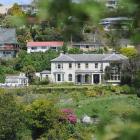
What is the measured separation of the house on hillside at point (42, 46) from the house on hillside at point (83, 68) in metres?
4.10

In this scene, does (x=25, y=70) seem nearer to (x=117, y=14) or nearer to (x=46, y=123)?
(x=46, y=123)

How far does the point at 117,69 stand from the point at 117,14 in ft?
123

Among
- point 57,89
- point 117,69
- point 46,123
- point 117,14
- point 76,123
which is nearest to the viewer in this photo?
point 117,14

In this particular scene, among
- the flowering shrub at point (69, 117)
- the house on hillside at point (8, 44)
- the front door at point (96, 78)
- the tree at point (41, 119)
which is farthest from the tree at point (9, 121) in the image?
the house on hillside at point (8, 44)

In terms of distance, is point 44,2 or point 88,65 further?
point 88,65

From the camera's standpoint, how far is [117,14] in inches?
60.4

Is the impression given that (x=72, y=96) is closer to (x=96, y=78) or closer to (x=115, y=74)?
(x=115, y=74)

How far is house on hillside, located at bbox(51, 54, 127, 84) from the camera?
40.8 m

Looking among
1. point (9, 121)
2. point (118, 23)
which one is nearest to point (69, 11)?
point (118, 23)

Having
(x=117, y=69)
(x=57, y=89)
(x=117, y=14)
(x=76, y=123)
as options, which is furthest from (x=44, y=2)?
(x=117, y=69)

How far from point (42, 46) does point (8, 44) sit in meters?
2.61

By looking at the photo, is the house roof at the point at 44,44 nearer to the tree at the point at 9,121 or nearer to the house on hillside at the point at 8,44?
the house on hillside at the point at 8,44

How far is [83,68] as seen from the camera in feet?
138

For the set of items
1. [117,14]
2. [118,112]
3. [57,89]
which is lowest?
[57,89]
